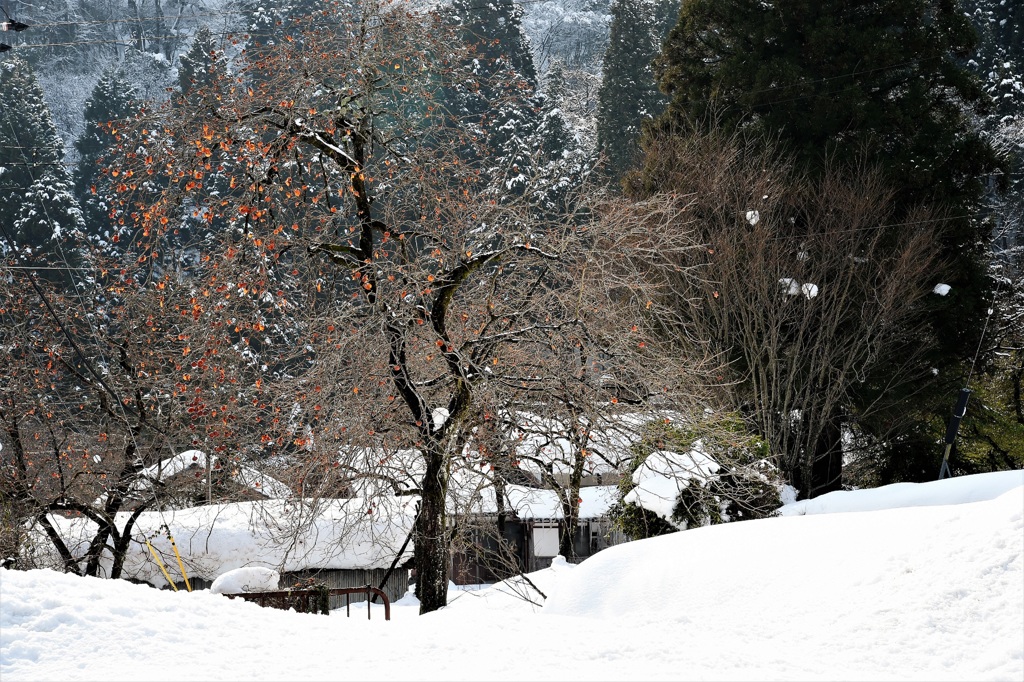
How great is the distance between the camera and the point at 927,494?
1002 cm

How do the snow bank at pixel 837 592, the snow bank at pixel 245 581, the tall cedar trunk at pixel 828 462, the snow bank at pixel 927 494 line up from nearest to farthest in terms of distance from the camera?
1. the snow bank at pixel 837 592
2. the snow bank at pixel 927 494
3. the snow bank at pixel 245 581
4. the tall cedar trunk at pixel 828 462

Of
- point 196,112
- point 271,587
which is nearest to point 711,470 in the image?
point 271,587

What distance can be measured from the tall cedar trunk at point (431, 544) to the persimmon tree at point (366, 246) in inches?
0.7

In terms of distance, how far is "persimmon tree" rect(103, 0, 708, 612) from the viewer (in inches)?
331

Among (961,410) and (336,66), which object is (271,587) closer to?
(336,66)

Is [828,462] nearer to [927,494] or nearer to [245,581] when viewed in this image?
[927,494]

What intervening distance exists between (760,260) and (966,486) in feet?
29.0

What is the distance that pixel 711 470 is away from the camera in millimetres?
12094

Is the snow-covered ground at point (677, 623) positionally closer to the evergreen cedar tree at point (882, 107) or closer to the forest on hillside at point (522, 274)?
the forest on hillside at point (522, 274)

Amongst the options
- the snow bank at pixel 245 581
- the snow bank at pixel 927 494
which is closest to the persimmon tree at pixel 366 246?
the snow bank at pixel 245 581

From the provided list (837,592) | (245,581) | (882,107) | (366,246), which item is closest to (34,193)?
(245,581)

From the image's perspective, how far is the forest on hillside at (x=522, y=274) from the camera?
8.88m

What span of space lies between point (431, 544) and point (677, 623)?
13.7 feet

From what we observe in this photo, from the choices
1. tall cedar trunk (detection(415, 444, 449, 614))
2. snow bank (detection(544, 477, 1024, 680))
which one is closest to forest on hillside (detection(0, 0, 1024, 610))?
tall cedar trunk (detection(415, 444, 449, 614))
